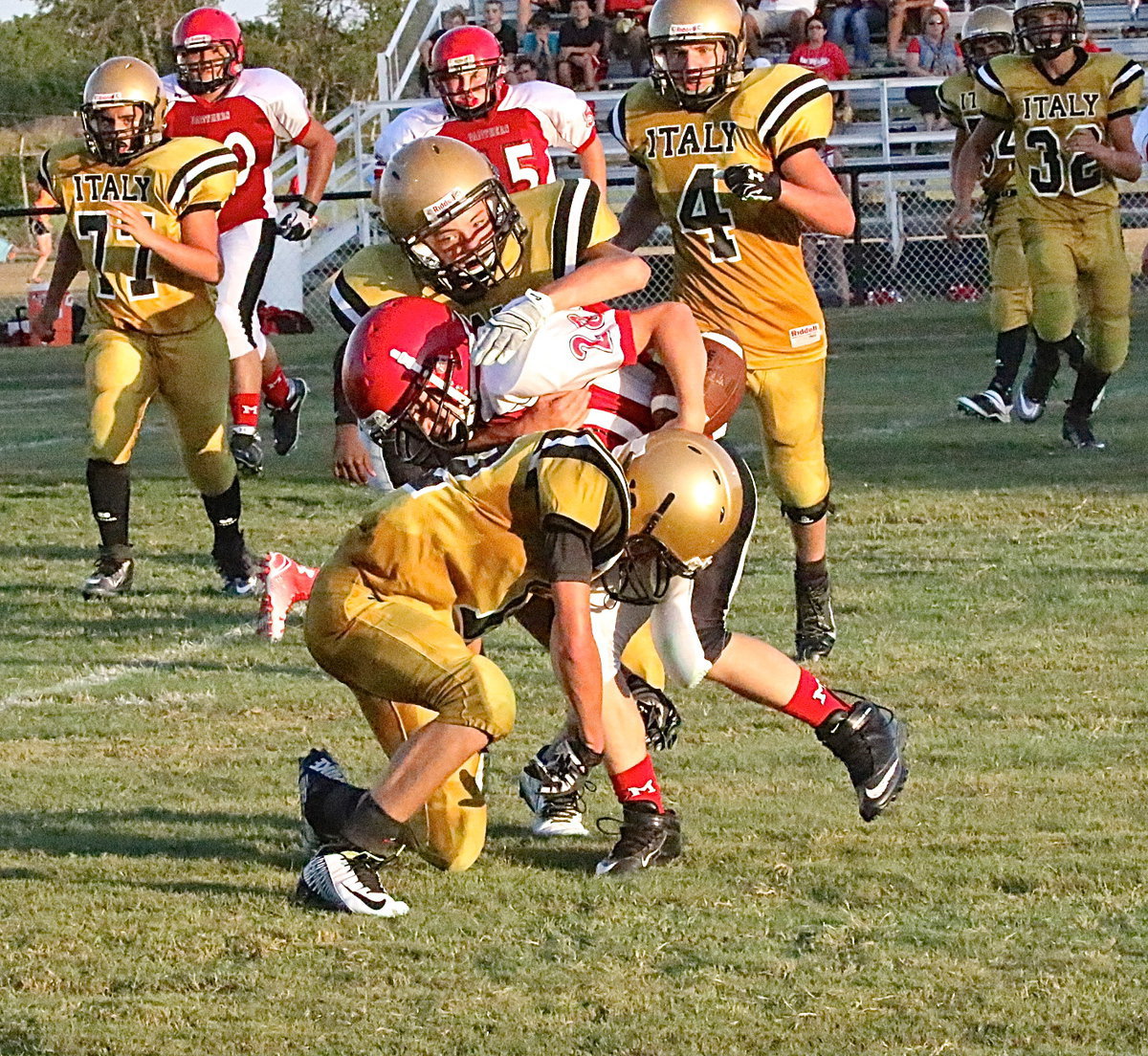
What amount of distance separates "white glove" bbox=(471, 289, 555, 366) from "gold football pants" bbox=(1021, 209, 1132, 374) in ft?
18.2

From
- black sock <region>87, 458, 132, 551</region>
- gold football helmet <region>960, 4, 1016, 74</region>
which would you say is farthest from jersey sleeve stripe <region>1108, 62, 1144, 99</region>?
black sock <region>87, 458, 132, 551</region>

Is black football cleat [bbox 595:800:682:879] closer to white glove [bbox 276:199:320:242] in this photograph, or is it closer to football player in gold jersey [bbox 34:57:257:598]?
football player in gold jersey [bbox 34:57:257:598]

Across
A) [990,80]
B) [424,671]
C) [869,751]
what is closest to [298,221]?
[990,80]

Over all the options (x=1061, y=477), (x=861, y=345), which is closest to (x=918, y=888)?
(x=1061, y=477)

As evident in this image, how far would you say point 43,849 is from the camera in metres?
4.29

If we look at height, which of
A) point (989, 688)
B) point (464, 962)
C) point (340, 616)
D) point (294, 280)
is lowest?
point (294, 280)

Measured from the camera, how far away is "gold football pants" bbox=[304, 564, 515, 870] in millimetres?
3680

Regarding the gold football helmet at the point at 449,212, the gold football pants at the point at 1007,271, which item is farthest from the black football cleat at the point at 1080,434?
the gold football helmet at the point at 449,212

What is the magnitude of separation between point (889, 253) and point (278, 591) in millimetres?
11449

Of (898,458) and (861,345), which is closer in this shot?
(898,458)

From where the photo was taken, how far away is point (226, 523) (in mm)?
7125

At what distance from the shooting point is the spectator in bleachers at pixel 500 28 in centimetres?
1848

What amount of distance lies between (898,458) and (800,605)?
11.6ft

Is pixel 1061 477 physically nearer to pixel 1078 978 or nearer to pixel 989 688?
pixel 989 688
